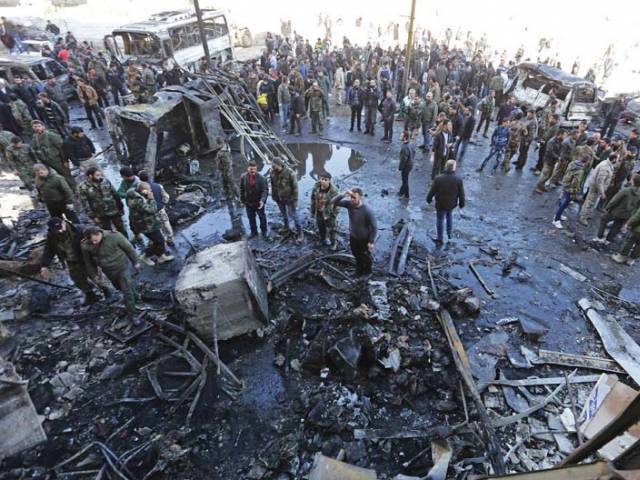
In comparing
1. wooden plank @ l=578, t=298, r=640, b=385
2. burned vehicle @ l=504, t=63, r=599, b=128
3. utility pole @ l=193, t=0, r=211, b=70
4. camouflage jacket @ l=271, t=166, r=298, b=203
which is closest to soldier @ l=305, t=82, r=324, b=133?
utility pole @ l=193, t=0, r=211, b=70

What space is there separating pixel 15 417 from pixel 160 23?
16859mm

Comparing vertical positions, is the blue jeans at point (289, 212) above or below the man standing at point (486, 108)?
below

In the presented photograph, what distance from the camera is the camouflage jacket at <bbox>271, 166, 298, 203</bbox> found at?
7663 mm

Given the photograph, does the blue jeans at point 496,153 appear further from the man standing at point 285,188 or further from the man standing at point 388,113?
the man standing at point 285,188

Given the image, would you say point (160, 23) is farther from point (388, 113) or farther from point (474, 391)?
point (474, 391)

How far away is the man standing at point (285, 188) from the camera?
7656mm

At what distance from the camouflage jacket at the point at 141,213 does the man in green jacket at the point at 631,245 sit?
8.82 m

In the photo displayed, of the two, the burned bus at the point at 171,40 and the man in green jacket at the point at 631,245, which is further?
the burned bus at the point at 171,40

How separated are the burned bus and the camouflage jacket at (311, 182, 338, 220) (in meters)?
11.7

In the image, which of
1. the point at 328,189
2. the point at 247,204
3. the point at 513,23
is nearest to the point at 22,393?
the point at 247,204

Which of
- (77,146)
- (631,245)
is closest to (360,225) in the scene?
(631,245)

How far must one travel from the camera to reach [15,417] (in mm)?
4137

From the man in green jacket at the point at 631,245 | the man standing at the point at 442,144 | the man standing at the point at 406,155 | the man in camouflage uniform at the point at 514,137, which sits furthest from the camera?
the man in camouflage uniform at the point at 514,137

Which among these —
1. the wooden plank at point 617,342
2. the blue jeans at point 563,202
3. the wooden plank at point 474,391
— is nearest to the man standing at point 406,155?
the blue jeans at point 563,202
